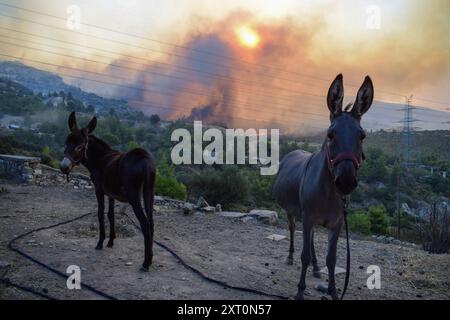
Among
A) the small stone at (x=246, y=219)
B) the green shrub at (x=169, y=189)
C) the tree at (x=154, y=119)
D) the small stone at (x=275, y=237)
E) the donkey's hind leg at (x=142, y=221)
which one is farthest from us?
the tree at (x=154, y=119)

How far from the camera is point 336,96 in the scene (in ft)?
12.7

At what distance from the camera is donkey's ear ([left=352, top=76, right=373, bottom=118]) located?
3.76 m

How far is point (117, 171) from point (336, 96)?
12.5 ft

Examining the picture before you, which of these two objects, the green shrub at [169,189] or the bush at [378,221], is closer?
the green shrub at [169,189]

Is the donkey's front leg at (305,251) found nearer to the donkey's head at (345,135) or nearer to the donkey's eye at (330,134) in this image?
the donkey's head at (345,135)

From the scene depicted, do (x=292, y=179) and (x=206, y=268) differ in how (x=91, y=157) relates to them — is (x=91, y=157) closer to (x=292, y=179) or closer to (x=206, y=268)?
(x=206, y=268)

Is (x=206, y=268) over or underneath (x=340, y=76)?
underneath

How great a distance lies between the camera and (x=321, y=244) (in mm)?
8141

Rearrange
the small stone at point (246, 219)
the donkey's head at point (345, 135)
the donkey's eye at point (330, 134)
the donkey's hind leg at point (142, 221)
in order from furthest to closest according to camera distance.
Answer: the small stone at point (246, 219) < the donkey's hind leg at point (142, 221) < the donkey's eye at point (330, 134) < the donkey's head at point (345, 135)

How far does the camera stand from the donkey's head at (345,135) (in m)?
3.36

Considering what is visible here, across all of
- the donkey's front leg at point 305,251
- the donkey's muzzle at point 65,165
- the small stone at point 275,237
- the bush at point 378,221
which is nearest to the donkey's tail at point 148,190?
the donkey's muzzle at point 65,165

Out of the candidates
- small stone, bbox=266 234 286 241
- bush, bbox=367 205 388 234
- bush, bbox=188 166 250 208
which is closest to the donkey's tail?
small stone, bbox=266 234 286 241
